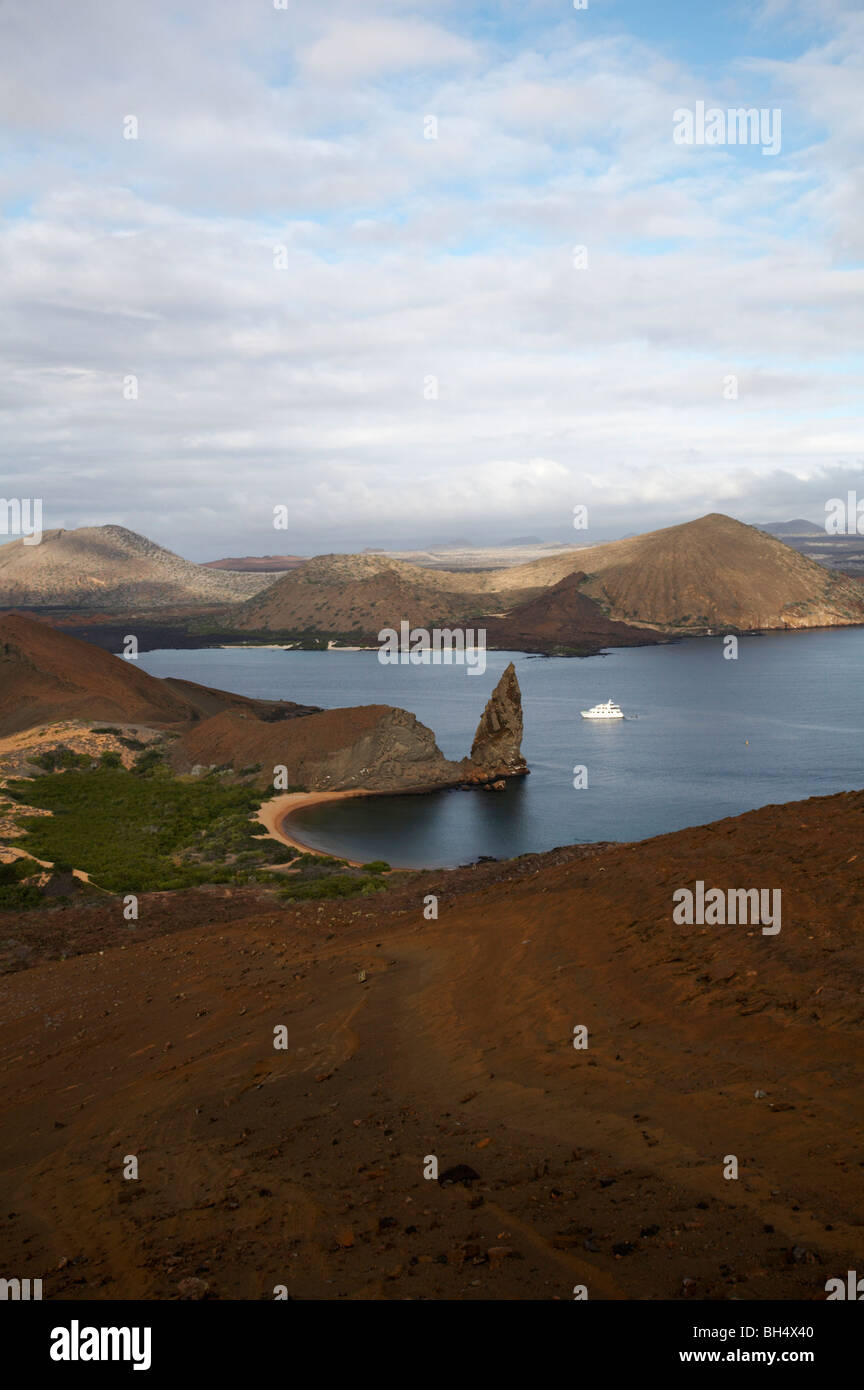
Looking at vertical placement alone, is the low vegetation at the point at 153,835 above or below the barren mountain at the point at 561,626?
below

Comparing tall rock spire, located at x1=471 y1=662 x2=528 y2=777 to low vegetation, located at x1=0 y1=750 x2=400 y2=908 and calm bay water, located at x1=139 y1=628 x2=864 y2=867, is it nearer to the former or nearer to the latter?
calm bay water, located at x1=139 y1=628 x2=864 y2=867

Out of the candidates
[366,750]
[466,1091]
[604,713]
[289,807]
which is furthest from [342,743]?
[466,1091]

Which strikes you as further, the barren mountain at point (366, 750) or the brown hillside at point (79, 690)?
the brown hillside at point (79, 690)

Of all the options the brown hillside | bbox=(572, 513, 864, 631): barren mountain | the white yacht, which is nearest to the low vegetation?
the brown hillside

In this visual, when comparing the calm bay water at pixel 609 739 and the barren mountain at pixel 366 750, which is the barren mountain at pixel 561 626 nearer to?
the calm bay water at pixel 609 739

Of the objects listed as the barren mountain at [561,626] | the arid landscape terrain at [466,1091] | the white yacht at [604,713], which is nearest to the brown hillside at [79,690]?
the white yacht at [604,713]

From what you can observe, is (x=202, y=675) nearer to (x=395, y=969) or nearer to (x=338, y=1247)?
(x=395, y=969)
